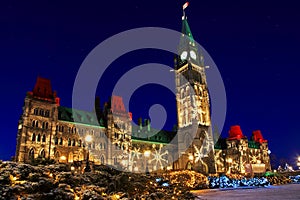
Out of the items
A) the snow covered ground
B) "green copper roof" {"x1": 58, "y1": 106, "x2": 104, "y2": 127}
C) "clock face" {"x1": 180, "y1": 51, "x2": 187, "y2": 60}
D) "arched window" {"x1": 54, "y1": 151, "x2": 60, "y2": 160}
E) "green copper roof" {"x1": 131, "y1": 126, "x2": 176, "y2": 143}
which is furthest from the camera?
"clock face" {"x1": 180, "y1": 51, "x2": 187, "y2": 60}

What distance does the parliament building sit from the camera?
163ft

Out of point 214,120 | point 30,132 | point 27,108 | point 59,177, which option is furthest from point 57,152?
point 214,120

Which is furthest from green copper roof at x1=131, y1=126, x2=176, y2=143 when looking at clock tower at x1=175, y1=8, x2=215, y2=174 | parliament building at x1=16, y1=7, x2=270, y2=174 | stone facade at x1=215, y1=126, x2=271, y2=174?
stone facade at x1=215, y1=126, x2=271, y2=174

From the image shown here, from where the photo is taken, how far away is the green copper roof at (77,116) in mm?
56625

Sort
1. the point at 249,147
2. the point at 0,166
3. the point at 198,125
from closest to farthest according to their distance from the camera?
1. the point at 0,166
2. the point at 198,125
3. the point at 249,147

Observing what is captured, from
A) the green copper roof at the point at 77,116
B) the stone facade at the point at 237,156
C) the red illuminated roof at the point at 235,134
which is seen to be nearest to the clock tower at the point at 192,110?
the stone facade at the point at 237,156

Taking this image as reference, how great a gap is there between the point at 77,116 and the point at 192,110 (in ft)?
124

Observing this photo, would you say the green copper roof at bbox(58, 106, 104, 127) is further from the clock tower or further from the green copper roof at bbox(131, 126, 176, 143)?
the clock tower

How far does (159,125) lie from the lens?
83.6 m

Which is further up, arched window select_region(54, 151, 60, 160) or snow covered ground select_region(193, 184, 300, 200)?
arched window select_region(54, 151, 60, 160)

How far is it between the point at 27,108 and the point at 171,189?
43.0 m

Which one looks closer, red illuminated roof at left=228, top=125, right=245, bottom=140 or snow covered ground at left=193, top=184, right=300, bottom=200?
snow covered ground at left=193, top=184, right=300, bottom=200

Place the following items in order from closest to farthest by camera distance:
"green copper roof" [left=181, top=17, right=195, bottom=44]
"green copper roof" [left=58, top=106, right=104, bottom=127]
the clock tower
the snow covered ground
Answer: the snow covered ground
"green copper roof" [left=58, top=106, right=104, bottom=127]
the clock tower
"green copper roof" [left=181, top=17, right=195, bottom=44]

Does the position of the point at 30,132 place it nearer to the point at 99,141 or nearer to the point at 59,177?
the point at 99,141
